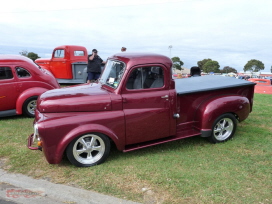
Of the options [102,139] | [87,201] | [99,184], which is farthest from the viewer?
[102,139]

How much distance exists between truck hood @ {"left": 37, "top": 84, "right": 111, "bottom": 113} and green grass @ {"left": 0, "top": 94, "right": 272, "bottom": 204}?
956mm

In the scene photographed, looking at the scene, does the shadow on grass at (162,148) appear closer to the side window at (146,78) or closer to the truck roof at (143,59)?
the side window at (146,78)

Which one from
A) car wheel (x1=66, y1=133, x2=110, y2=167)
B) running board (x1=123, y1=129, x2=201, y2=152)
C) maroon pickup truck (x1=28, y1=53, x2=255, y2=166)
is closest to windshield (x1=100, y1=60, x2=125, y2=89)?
maroon pickup truck (x1=28, y1=53, x2=255, y2=166)

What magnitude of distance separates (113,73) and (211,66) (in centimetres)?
6408

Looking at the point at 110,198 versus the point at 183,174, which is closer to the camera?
the point at 110,198

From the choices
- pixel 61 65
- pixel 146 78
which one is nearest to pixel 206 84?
pixel 146 78

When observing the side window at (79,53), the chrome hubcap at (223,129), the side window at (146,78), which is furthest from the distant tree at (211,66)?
the side window at (146,78)

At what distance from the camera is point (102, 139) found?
390cm

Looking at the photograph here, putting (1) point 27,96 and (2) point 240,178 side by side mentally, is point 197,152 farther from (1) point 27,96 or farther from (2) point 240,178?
(1) point 27,96

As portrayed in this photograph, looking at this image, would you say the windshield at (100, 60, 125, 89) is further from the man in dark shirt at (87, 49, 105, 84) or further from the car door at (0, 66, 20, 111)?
the man in dark shirt at (87, 49, 105, 84)

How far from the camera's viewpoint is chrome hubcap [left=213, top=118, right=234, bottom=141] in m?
4.85

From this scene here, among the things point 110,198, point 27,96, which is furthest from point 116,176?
point 27,96

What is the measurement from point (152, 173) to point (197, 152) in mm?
1204

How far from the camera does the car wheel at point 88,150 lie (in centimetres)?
378
